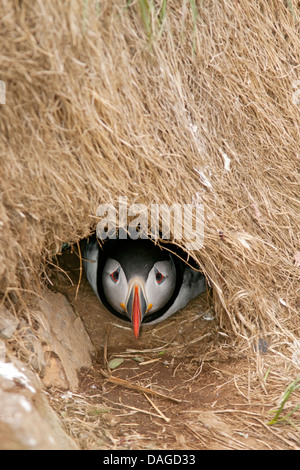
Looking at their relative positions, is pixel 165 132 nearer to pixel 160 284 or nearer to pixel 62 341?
pixel 160 284

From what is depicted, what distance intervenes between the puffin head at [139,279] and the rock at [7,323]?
0.93 m

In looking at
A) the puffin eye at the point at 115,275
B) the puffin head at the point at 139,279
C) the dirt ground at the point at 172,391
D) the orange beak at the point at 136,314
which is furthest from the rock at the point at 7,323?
the puffin eye at the point at 115,275

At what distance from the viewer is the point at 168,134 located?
279cm

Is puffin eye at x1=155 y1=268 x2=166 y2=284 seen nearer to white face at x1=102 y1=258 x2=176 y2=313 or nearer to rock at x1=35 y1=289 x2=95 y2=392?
white face at x1=102 y1=258 x2=176 y2=313

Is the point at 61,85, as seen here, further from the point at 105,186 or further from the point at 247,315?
the point at 247,315

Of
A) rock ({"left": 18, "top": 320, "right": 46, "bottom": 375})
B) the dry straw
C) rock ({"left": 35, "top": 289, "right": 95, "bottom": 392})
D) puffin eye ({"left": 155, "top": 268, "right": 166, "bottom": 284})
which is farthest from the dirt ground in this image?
puffin eye ({"left": 155, "top": 268, "right": 166, "bottom": 284})

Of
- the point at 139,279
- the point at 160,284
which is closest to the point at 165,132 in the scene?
the point at 139,279

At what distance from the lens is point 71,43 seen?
2.34 m

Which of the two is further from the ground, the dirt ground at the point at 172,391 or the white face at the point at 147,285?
the white face at the point at 147,285

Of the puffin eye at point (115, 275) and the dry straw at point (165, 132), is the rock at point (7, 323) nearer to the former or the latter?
the dry straw at point (165, 132)

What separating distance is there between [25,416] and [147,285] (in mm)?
1617

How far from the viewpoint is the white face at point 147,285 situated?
3.50 meters

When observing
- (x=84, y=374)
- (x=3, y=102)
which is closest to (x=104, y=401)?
(x=84, y=374)

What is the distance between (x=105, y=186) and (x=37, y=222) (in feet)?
1.35
